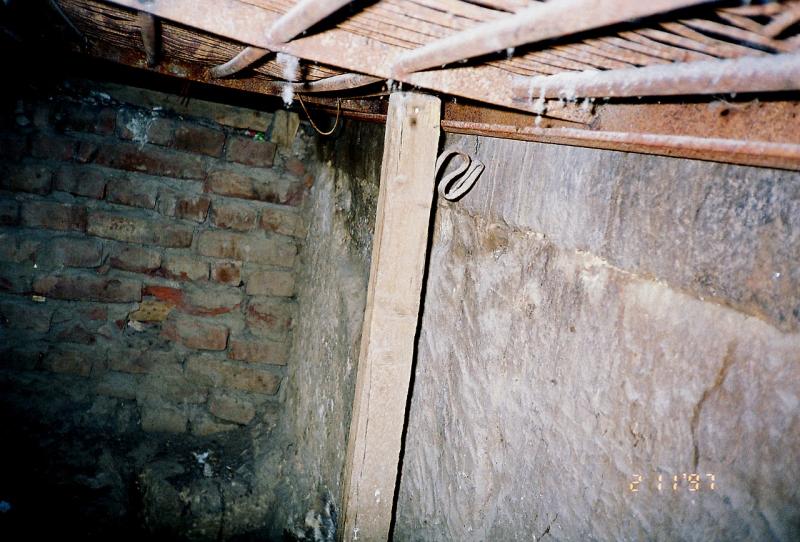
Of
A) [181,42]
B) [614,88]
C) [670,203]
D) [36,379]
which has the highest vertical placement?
[181,42]

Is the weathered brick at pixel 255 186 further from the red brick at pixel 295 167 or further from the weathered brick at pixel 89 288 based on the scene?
the weathered brick at pixel 89 288

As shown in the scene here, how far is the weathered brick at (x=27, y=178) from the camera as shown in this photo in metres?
1.88

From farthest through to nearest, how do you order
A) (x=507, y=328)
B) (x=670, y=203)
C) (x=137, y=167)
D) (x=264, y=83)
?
1. (x=137, y=167)
2. (x=264, y=83)
3. (x=507, y=328)
4. (x=670, y=203)

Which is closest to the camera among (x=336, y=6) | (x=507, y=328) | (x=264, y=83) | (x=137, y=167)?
(x=336, y=6)

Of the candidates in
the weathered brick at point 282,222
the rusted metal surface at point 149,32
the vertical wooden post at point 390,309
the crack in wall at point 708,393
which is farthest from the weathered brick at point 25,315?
the crack in wall at point 708,393

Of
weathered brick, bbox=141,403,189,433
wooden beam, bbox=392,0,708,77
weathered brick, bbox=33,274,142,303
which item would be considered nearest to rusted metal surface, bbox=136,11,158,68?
wooden beam, bbox=392,0,708,77

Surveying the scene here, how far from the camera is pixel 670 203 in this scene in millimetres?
648

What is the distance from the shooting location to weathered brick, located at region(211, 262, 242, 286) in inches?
84.0

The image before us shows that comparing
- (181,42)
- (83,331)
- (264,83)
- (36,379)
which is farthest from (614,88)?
(36,379)

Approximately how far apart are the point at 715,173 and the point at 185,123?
2.02 metres

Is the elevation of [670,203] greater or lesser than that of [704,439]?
greater

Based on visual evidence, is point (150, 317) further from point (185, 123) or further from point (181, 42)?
point (181, 42)

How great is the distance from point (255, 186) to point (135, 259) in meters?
0.60

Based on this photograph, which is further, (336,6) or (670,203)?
(670,203)
